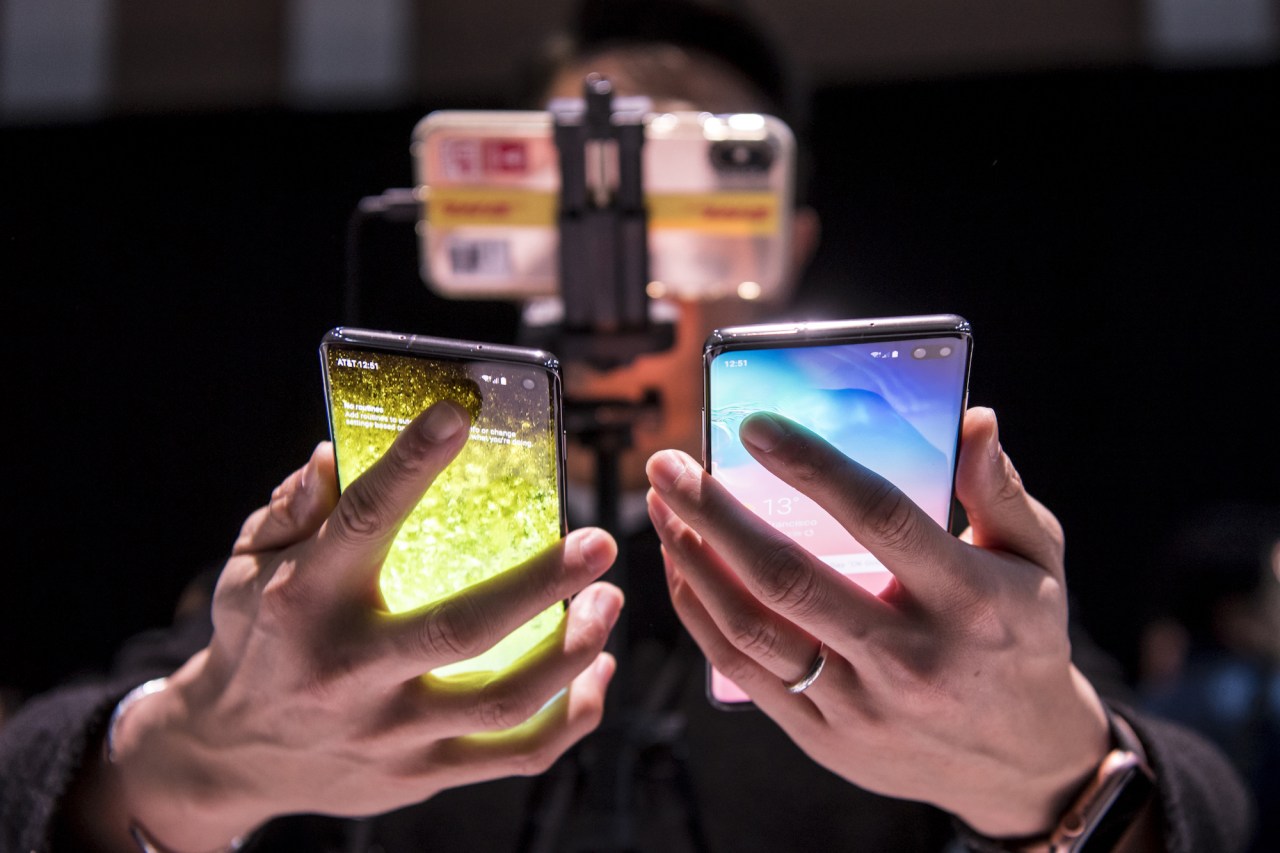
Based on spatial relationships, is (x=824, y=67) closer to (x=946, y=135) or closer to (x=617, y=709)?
(x=946, y=135)

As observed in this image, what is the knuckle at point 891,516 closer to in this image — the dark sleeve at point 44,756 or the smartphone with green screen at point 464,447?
the smartphone with green screen at point 464,447

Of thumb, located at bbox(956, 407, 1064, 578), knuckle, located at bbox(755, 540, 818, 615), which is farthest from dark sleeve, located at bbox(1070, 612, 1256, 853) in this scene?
knuckle, located at bbox(755, 540, 818, 615)

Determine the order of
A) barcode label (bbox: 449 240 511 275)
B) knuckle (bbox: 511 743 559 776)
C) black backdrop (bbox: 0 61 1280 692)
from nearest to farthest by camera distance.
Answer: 1. knuckle (bbox: 511 743 559 776)
2. barcode label (bbox: 449 240 511 275)
3. black backdrop (bbox: 0 61 1280 692)

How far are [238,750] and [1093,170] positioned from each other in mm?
1601

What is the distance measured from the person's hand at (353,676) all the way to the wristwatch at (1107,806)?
0.30 meters

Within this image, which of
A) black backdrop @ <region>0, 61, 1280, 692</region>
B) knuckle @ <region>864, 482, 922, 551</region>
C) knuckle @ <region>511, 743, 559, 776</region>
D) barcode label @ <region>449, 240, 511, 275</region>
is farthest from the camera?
black backdrop @ <region>0, 61, 1280, 692</region>

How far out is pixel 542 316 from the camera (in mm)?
620

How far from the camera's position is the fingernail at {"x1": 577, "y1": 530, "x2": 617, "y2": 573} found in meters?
0.44

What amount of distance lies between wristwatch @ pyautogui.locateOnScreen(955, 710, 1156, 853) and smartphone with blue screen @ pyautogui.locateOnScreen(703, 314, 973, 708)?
0.23 m

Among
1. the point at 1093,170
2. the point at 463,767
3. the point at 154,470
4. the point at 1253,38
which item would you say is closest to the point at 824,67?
the point at 1093,170

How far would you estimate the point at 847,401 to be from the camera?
1.43 ft

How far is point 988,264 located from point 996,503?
43 centimetres

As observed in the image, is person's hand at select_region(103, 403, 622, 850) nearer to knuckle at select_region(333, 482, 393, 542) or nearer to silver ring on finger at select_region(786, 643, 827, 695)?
knuckle at select_region(333, 482, 393, 542)

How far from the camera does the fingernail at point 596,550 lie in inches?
17.2
